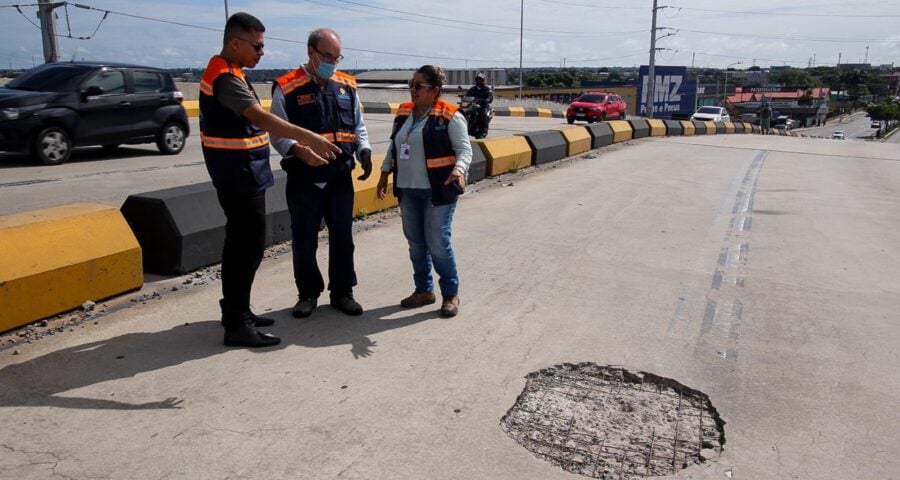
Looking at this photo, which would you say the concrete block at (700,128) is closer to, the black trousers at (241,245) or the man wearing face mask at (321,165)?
the man wearing face mask at (321,165)

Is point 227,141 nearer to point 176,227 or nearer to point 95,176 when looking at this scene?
point 176,227

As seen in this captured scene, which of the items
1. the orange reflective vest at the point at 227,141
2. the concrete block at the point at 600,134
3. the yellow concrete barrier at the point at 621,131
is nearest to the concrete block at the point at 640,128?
the yellow concrete barrier at the point at 621,131

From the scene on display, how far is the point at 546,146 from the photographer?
14.2m

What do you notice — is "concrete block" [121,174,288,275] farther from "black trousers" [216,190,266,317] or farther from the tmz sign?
the tmz sign

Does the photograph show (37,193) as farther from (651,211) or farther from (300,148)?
(651,211)

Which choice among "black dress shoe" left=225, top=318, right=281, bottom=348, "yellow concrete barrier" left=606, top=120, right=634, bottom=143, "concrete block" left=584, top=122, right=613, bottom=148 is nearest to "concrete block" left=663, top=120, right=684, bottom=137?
"yellow concrete barrier" left=606, top=120, right=634, bottom=143

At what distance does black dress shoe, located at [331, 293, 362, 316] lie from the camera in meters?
4.97

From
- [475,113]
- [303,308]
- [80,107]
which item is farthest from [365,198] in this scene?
[475,113]

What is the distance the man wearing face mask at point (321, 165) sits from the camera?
4.51m

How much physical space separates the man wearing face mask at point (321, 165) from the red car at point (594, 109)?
25.7m

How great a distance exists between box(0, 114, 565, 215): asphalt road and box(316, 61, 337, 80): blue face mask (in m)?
5.04

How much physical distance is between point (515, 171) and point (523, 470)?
32.9 feet

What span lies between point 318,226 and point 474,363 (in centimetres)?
157

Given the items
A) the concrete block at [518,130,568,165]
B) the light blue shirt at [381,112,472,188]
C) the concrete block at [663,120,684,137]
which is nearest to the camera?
the light blue shirt at [381,112,472,188]
